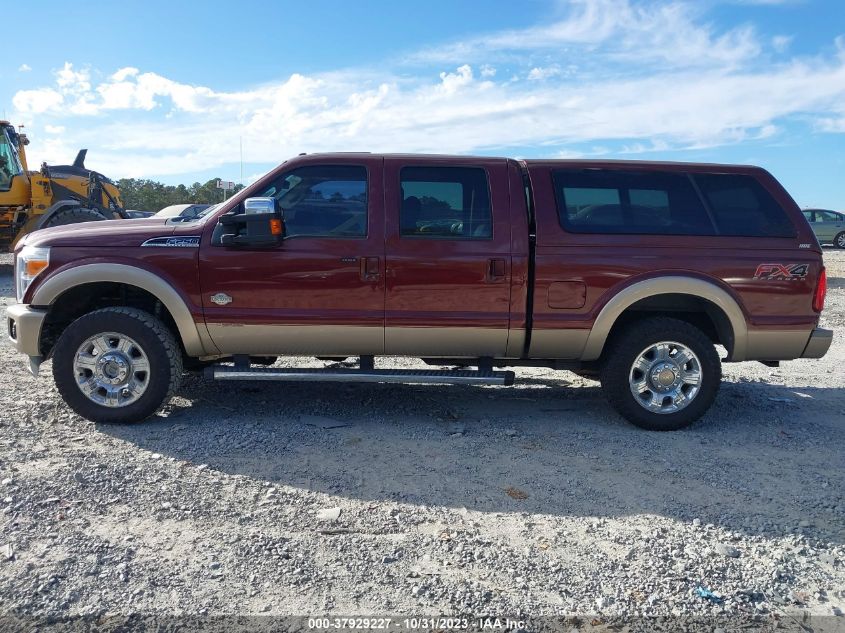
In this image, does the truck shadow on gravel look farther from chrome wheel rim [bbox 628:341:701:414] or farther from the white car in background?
the white car in background

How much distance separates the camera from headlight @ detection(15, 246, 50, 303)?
4.74m

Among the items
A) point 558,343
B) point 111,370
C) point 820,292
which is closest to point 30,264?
point 111,370

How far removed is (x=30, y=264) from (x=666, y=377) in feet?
15.4

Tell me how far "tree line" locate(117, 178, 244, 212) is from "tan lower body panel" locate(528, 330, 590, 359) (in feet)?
147

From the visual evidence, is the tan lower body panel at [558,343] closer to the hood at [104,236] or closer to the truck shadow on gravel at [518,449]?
the truck shadow on gravel at [518,449]

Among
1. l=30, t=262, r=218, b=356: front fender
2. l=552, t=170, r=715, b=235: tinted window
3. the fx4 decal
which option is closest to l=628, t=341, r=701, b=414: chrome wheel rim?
the fx4 decal

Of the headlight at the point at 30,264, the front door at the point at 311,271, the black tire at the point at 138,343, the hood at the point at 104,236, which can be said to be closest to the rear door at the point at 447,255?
the front door at the point at 311,271

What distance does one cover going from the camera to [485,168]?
488 cm

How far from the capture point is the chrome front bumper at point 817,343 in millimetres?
4898

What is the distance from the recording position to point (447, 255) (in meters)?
4.72

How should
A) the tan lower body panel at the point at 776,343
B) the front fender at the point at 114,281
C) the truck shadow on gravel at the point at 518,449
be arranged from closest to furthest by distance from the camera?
the truck shadow on gravel at the point at 518,449
the front fender at the point at 114,281
the tan lower body panel at the point at 776,343

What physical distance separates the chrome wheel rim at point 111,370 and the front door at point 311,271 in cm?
57

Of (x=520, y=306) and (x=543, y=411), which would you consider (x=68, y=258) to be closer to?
(x=520, y=306)

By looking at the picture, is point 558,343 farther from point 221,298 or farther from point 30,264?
point 30,264
